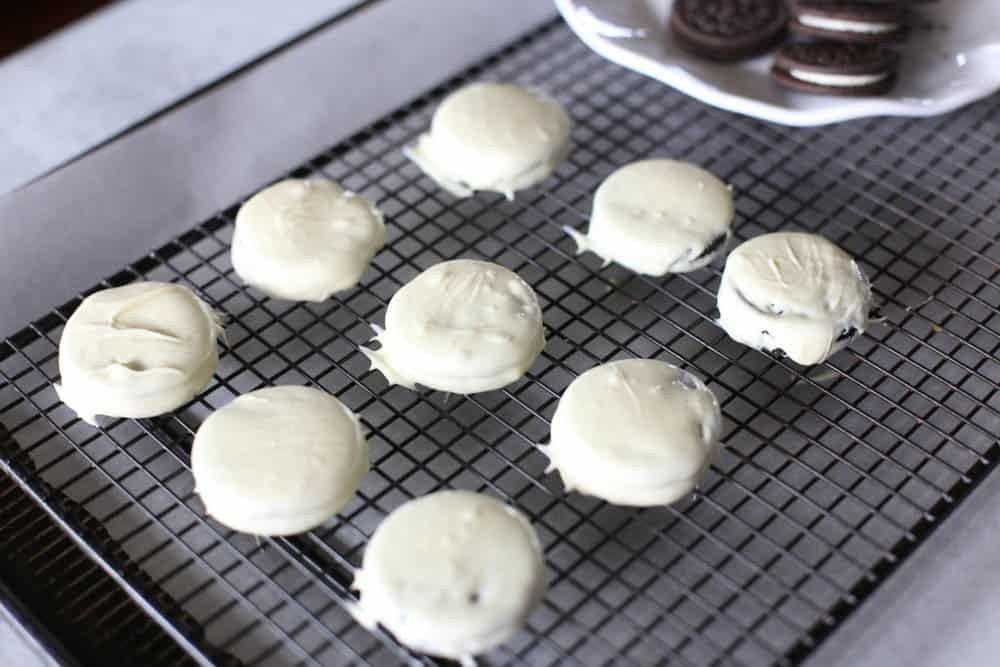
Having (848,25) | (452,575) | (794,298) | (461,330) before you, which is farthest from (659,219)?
(452,575)

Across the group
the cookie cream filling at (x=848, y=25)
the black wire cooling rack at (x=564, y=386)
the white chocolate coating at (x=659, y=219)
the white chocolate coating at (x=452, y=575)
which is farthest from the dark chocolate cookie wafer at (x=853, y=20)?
the white chocolate coating at (x=452, y=575)

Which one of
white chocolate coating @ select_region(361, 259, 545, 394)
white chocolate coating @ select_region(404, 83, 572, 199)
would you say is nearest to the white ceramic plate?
white chocolate coating @ select_region(404, 83, 572, 199)

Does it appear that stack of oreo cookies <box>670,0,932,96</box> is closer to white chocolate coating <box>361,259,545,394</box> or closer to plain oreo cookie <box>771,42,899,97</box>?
plain oreo cookie <box>771,42,899,97</box>

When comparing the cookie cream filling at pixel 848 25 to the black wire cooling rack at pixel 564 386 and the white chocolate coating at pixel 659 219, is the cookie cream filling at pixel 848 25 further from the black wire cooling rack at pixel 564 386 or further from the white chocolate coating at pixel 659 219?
the white chocolate coating at pixel 659 219

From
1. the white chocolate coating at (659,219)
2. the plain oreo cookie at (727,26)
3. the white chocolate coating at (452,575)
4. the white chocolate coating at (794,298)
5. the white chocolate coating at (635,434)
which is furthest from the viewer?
the plain oreo cookie at (727,26)

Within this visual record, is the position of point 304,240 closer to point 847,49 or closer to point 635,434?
point 635,434
